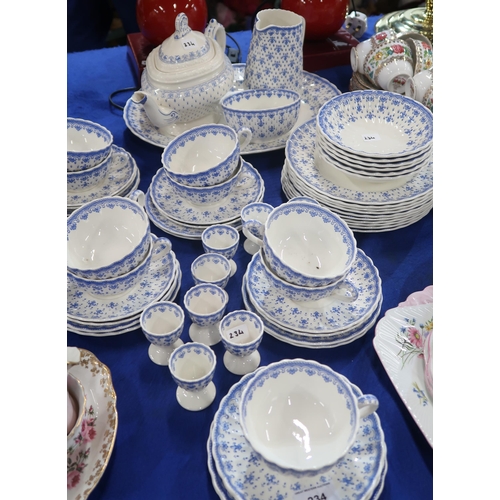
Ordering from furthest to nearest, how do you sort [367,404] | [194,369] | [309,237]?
1. [309,237]
2. [194,369]
3. [367,404]

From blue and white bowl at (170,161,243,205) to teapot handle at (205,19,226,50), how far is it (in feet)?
1.63

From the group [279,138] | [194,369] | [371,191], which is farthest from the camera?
[279,138]

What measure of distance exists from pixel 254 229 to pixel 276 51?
2.02 ft

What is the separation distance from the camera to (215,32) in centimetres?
134

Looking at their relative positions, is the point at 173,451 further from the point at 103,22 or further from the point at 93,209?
the point at 103,22

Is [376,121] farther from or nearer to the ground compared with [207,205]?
farther from the ground

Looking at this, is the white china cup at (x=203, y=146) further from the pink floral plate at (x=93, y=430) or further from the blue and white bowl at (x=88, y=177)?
the pink floral plate at (x=93, y=430)

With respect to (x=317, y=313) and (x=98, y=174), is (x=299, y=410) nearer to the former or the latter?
(x=317, y=313)

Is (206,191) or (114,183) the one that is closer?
(206,191)

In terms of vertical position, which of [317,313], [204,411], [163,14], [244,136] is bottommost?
[204,411]

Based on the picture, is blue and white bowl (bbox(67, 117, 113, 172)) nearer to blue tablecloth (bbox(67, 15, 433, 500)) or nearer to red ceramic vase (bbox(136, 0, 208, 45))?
blue tablecloth (bbox(67, 15, 433, 500))

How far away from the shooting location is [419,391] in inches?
30.0

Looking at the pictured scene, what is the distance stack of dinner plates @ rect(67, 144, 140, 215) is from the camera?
1.11 meters

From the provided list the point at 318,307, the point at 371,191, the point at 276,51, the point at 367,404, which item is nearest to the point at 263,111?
the point at 276,51
